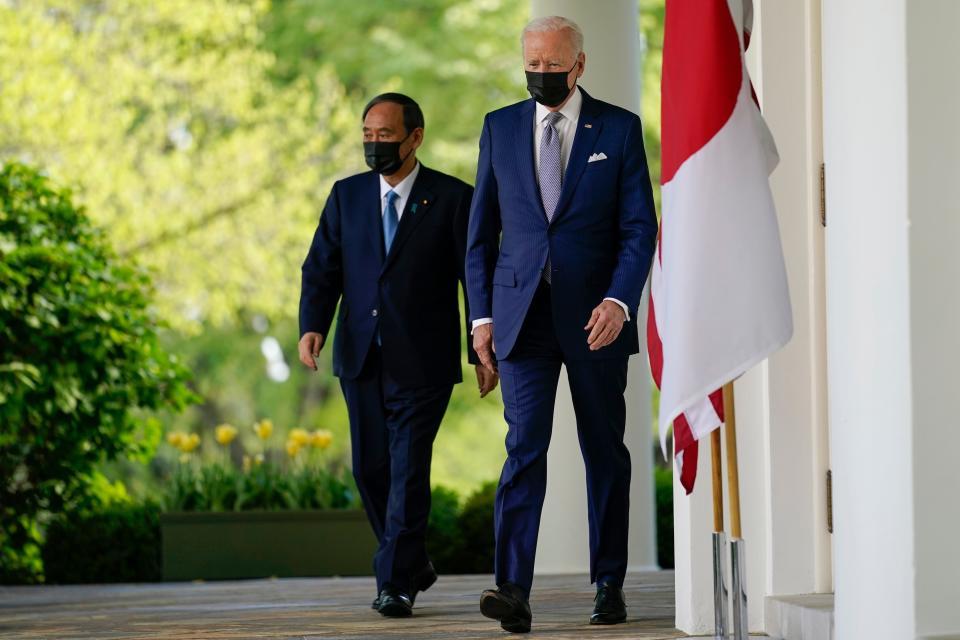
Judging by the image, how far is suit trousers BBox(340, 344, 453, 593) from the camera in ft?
20.4

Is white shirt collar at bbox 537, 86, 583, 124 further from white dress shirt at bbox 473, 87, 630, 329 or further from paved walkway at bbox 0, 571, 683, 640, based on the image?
paved walkway at bbox 0, 571, 683, 640

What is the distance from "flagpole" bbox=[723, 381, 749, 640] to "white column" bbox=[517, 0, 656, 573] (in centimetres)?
425

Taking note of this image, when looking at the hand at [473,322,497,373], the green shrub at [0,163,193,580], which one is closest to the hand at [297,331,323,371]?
the hand at [473,322,497,373]

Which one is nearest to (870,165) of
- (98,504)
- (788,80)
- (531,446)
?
(788,80)

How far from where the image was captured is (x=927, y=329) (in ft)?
12.2

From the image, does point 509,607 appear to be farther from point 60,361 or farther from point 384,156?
point 60,361

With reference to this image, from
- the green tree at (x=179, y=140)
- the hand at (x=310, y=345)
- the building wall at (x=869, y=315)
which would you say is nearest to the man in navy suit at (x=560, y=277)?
the hand at (x=310, y=345)

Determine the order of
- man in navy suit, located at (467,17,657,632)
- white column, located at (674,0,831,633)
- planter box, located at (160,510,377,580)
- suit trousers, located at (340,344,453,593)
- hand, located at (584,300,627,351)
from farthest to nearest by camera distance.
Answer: planter box, located at (160,510,377,580) → suit trousers, located at (340,344,453,593) → man in navy suit, located at (467,17,657,632) → hand, located at (584,300,627,351) → white column, located at (674,0,831,633)

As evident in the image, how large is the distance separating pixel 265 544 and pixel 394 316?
369 centimetres

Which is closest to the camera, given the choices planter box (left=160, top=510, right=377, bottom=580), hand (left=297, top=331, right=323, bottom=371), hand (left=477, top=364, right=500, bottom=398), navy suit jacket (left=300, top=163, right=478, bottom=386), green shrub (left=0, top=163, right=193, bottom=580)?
hand (left=477, top=364, right=500, bottom=398)

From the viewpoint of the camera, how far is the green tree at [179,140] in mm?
16578

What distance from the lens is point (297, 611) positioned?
6.52 metres

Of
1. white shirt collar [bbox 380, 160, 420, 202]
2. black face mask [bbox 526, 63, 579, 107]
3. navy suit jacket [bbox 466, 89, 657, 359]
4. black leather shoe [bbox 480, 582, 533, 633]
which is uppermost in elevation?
black face mask [bbox 526, 63, 579, 107]

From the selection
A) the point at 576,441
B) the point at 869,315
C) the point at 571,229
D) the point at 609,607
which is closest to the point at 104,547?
the point at 576,441
